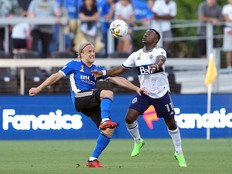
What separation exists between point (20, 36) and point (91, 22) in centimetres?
220

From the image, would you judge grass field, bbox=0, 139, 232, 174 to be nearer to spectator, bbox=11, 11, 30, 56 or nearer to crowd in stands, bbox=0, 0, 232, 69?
crowd in stands, bbox=0, 0, 232, 69

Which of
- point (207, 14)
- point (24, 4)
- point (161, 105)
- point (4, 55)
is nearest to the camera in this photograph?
point (161, 105)

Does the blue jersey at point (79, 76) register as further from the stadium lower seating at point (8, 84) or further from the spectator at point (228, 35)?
the spectator at point (228, 35)

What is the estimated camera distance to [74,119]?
24719mm

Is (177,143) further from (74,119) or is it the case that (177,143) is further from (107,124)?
(74,119)

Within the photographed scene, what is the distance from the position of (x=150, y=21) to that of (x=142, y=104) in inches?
460

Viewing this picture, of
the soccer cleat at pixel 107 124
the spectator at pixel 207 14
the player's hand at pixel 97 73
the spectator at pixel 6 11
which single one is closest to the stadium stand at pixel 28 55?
the spectator at pixel 6 11

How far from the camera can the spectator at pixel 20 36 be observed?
27.6 m

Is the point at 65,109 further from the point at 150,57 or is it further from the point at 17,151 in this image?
the point at 150,57

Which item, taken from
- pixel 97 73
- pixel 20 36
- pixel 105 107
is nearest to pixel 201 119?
pixel 20 36

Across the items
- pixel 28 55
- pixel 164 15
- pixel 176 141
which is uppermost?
pixel 164 15

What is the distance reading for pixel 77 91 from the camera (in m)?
15.7

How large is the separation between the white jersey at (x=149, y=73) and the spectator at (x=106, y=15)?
36.4ft

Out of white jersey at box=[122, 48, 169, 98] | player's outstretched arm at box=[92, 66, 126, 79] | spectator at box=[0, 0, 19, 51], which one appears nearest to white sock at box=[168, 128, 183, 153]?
white jersey at box=[122, 48, 169, 98]
